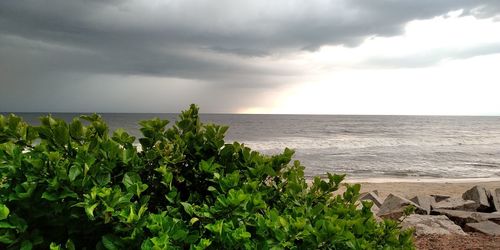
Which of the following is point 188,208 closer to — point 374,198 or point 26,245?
point 26,245

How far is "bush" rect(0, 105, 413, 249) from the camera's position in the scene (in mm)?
1823

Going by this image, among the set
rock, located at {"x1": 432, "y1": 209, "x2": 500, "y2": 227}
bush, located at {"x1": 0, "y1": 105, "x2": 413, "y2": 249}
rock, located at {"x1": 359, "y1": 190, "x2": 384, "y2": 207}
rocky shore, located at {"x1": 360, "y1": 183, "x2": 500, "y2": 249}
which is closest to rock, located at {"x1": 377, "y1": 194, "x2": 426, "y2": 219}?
rocky shore, located at {"x1": 360, "y1": 183, "x2": 500, "y2": 249}

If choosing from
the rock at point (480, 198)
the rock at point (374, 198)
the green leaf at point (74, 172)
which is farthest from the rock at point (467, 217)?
the green leaf at point (74, 172)

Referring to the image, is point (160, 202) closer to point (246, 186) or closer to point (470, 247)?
point (246, 186)

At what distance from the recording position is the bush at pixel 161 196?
1.82 m

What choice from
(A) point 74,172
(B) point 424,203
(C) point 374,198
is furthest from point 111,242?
(C) point 374,198

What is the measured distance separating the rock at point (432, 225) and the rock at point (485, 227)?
0.33 m

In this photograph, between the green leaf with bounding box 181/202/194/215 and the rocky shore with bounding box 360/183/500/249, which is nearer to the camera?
the green leaf with bounding box 181/202/194/215

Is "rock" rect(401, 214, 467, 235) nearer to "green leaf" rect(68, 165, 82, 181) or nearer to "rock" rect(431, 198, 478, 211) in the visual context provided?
"rock" rect(431, 198, 478, 211)

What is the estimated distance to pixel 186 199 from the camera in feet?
7.54

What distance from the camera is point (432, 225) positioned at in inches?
300

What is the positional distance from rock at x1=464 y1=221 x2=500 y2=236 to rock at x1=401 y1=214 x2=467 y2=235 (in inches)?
13.0

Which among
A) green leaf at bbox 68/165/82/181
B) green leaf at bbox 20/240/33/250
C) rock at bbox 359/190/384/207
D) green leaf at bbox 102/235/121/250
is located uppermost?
green leaf at bbox 68/165/82/181

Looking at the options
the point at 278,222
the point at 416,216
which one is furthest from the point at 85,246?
the point at 416,216
